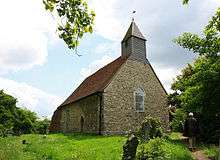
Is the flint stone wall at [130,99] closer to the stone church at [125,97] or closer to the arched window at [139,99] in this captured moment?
the stone church at [125,97]

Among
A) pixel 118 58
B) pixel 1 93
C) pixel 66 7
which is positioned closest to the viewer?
pixel 66 7

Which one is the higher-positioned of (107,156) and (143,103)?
(143,103)

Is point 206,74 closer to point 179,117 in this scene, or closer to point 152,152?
point 152,152

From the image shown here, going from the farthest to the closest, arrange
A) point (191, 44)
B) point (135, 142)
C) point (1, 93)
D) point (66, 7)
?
1. point (1, 93)
2. point (191, 44)
3. point (135, 142)
4. point (66, 7)

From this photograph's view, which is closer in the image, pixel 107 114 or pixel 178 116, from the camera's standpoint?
pixel 178 116

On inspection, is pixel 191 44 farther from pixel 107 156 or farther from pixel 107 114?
pixel 107 114

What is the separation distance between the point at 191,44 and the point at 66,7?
1360 cm

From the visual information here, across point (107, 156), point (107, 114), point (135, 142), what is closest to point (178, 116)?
point (107, 114)

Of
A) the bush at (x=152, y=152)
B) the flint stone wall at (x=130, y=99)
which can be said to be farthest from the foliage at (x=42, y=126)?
the bush at (x=152, y=152)

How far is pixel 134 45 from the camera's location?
3622 centimetres

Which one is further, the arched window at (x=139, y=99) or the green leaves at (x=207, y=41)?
the arched window at (x=139, y=99)

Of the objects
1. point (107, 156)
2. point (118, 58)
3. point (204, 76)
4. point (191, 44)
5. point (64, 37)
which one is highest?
point (118, 58)

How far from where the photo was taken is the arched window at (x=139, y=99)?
35.0m

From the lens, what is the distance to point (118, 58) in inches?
1526
